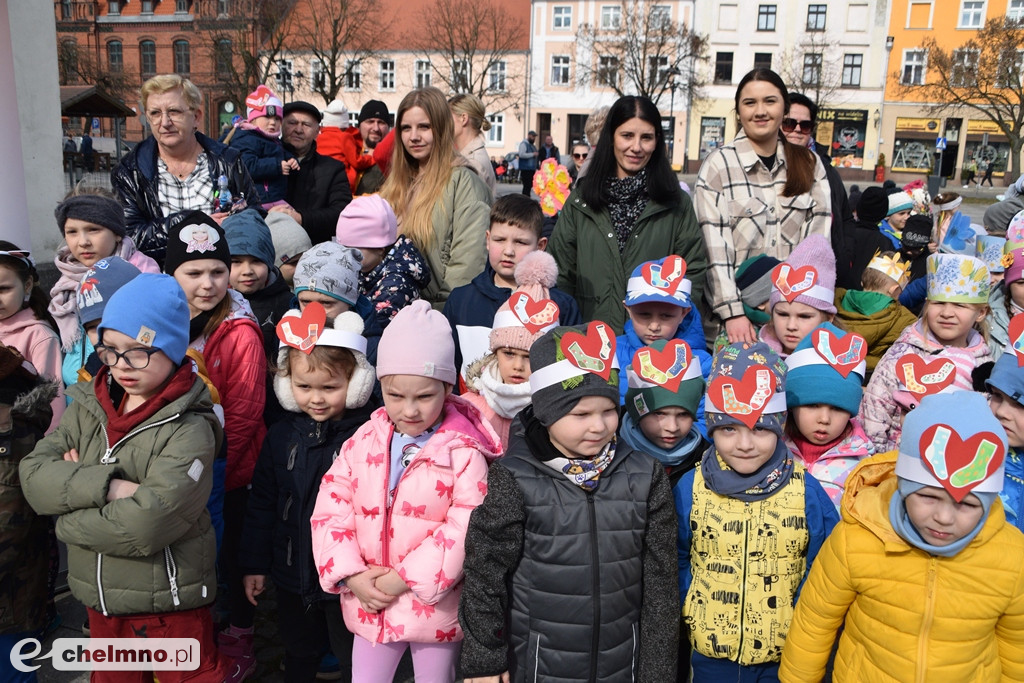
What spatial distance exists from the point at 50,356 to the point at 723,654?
309 cm

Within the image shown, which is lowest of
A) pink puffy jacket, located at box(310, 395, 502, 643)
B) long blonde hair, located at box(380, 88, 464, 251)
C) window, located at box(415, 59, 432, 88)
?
pink puffy jacket, located at box(310, 395, 502, 643)

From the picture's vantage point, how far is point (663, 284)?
3.24 meters

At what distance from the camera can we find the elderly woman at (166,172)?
13.2 ft

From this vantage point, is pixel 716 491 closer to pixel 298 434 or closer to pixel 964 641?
pixel 964 641

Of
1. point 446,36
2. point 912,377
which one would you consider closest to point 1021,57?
point 446,36

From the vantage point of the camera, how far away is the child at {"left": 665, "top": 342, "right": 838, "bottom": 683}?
2.46m

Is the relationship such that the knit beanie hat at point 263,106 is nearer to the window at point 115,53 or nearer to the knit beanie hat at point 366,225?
the knit beanie hat at point 366,225

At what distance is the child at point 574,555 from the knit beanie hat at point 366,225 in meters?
1.74

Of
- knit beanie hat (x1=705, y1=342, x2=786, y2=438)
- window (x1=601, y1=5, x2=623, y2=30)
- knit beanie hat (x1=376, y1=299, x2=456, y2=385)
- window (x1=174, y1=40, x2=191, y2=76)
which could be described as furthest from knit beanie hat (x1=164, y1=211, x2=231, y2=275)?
window (x1=174, y1=40, x2=191, y2=76)

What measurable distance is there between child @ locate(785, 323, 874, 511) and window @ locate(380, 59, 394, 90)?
50.7 m

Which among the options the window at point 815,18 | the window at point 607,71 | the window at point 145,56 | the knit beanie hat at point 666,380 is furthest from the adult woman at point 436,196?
the window at point 145,56

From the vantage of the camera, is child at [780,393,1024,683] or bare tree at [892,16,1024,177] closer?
child at [780,393,1024,683]

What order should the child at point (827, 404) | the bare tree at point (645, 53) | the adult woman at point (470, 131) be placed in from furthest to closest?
the bare tree at point (645, 53) < the adult woman at point (470, 131) < the child at point (827, 404)

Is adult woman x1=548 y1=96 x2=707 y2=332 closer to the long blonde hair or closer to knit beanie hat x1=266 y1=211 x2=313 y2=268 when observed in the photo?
the long blonde hair
